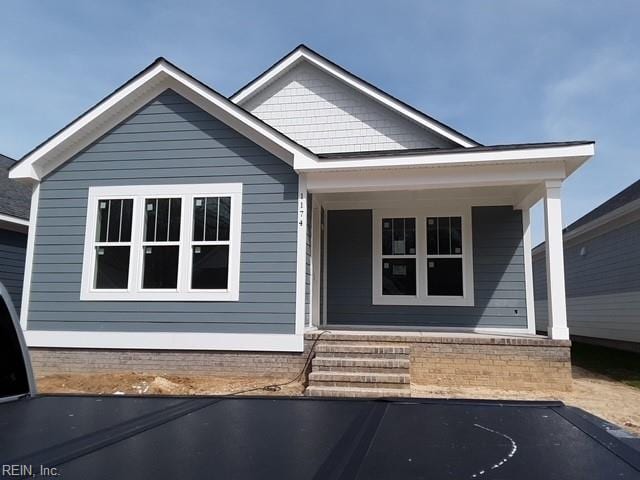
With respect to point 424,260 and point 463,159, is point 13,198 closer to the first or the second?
point 424,260

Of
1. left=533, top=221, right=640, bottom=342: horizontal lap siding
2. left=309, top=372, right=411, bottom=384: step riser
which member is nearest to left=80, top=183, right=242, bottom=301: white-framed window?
left=309, top=372, right=411, bottom=384: step riser

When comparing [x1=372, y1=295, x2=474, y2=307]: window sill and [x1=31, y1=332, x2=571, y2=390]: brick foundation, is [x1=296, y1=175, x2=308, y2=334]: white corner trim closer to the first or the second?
[x1=31, y1=332, x2=571, y2=390]: brick foundation

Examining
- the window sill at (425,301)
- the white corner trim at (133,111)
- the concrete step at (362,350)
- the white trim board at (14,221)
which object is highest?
the white corner trim at (133,111)

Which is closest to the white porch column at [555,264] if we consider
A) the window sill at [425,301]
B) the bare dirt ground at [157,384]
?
the window sill at [425,301]

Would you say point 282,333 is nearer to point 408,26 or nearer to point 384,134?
point 384,134

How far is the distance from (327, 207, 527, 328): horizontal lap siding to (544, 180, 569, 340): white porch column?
1.73 meters

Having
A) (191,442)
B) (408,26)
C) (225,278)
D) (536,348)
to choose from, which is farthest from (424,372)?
(408,26)

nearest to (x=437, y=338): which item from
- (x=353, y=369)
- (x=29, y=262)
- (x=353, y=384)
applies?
(x=353, y=369)

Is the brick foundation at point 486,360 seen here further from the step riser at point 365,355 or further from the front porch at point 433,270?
the step riser at point 365,355

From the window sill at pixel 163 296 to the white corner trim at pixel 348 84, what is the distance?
186 inches

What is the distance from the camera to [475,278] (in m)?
8.35

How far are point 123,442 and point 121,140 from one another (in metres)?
7.09

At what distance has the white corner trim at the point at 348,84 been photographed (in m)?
8.71

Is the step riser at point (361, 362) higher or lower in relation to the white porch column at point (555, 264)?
lower
